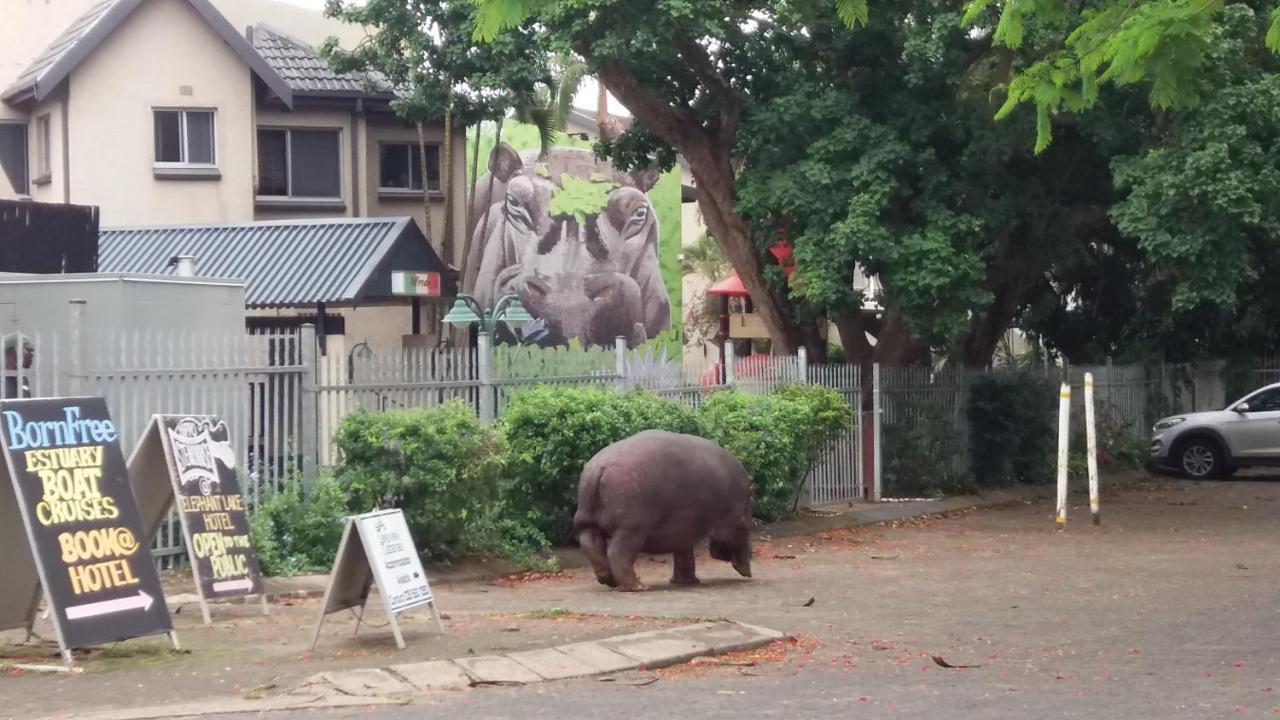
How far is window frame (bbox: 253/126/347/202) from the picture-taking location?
31062 millimetres

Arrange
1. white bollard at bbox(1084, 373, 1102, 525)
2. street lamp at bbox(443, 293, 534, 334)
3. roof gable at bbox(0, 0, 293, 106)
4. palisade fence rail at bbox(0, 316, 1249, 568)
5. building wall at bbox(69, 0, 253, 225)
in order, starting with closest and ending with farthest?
1. palisade fence rail at bbox(0, 316, 1249, 568)
2. white bollard at bbox(1084, 373, 1102, 525)
3. street lamp at bbox(443, 293, 534, 334)
4. roof gable at bbox(0, 0, 293, 106)
5. building wall at bbox(69, 0, 253, 225)

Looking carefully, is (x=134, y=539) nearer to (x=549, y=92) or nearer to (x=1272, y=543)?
(x=1272, y=543)

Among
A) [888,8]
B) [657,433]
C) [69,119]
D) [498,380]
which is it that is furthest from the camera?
[69,119]

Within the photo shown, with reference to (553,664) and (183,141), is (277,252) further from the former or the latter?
(553,664)

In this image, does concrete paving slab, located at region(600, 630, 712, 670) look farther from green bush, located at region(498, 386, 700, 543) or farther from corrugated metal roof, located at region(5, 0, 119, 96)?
corrugated metal roof, located at region(5, 0, 119, 96)

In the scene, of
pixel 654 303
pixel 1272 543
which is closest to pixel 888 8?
pixel 1272 543

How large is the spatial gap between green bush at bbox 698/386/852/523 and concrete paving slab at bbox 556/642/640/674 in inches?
297

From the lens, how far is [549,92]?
1307 inches

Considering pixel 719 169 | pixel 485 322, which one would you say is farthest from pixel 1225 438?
pixel 485 322

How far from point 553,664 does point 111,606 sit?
2510 millimetres

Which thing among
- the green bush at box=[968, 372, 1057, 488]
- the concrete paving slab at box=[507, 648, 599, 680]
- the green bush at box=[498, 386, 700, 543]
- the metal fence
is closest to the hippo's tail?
the green bush at box=[498, 386, 700, 543]

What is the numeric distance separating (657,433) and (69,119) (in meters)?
19.4

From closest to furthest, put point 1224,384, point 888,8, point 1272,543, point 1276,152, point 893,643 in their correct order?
point 893,643, point 1272,543, point 1276,152, point 888,8, point 1224,384

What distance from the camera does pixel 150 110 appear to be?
98.4ft
